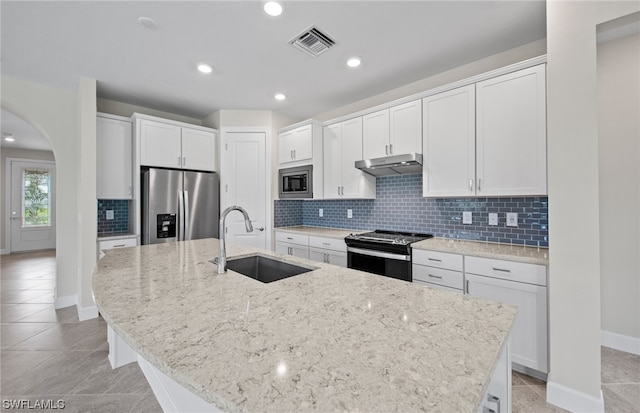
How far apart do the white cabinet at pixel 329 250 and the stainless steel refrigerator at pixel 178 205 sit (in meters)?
1.48

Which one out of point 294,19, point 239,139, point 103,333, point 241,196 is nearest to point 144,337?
point 294,19

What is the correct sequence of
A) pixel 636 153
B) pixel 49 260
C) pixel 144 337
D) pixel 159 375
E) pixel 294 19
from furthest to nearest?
1. pixel 49 260
2. pixel 636 153
3. pixel 294 19
4. pixel 159 375
5. pixel 144 337

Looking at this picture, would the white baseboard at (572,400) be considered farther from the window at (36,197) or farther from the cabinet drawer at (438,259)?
the window at (36,197)

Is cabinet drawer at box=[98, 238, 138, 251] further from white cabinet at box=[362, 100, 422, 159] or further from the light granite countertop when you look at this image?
white cabinet at box=[362, 100, 422, 159]

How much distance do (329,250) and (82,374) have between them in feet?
7.84

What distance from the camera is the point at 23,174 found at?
21.7ft

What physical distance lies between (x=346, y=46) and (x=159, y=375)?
8.88ft

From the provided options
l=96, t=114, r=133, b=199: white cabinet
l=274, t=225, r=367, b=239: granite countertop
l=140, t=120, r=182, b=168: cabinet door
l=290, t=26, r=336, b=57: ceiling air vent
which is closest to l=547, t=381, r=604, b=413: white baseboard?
l=274, t=225, r=367, b=239: granite countertop

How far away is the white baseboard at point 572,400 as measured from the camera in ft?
5.32

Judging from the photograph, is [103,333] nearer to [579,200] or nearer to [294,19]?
[294,19]

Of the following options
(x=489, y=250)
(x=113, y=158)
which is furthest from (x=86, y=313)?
(x=489, y=250)

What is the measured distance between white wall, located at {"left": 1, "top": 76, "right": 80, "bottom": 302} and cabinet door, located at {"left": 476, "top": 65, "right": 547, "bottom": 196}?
4.34m

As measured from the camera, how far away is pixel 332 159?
354 cm

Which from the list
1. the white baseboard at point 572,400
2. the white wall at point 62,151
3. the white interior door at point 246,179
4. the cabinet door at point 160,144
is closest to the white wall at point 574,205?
the white baseboard at point 572,400
